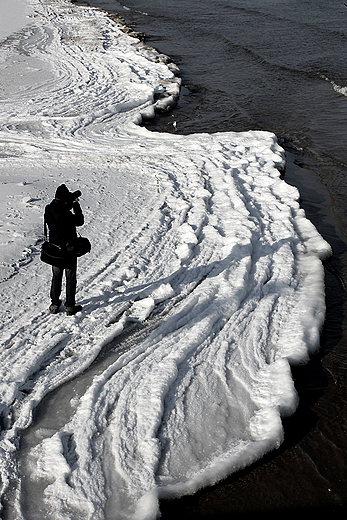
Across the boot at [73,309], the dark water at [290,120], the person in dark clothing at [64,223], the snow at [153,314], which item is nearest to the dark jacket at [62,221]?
the person in dark clothing at [64,223]

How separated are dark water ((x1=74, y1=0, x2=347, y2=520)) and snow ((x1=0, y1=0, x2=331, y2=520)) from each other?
0.21 metres

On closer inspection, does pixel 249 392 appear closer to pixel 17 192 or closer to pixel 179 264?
pixel 179 264

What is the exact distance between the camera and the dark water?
377 centimetres

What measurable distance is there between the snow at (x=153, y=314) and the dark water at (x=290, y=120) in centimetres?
21

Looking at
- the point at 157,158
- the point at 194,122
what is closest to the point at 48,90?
the point at 194,122

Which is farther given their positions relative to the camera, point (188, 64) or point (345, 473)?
point (188, 64)

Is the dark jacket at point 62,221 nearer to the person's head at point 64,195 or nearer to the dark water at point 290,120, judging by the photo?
the person's head at point 64,195

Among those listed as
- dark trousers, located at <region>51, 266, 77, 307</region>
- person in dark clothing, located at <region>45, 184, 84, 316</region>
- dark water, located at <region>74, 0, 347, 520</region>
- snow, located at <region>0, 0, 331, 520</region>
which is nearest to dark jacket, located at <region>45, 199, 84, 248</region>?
person in dark clothing, located at <region>45, 184, 84, 316</region>

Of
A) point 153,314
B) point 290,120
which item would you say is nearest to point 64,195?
point 153,314

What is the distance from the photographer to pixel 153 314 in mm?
5484

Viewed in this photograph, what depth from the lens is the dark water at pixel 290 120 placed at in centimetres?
377

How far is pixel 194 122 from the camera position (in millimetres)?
12656

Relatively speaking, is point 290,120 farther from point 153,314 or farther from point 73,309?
point 73,309

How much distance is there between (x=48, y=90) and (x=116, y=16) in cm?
1525
